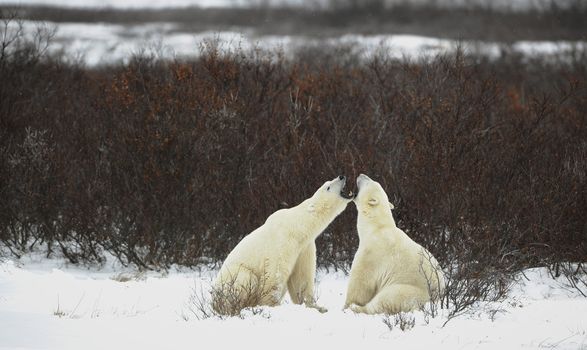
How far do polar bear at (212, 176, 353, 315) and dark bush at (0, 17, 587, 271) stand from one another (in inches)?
77.5

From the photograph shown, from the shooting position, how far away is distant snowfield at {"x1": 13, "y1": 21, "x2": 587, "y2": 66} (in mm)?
28438

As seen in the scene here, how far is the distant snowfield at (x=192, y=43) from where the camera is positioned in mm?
28438

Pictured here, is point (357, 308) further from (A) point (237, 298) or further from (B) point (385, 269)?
(A) point (237, 298)

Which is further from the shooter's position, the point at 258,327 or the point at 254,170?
the point at 254,170

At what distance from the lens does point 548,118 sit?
1410 cm

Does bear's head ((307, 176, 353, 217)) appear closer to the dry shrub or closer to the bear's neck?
the bear's neck

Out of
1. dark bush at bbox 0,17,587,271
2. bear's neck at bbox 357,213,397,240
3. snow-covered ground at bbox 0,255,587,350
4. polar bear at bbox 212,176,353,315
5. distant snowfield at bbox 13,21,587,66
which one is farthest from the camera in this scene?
distant snowfield at bbox 13,21,587,66

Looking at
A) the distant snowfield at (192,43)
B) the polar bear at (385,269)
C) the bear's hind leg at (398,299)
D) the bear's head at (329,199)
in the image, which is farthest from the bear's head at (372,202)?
the distant snowfield at (192,43)

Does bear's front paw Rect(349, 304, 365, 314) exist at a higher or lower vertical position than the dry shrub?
lower

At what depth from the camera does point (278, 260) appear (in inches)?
192

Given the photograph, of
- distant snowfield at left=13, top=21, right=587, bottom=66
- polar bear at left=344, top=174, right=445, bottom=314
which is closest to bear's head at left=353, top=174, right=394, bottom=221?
polar bear at left=344, top=174, right=445, bottom=314

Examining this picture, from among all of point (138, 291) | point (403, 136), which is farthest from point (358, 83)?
point (138, 291)

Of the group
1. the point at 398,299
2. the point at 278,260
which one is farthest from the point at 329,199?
the point at 398,299

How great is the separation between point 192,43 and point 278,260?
45156 mm
